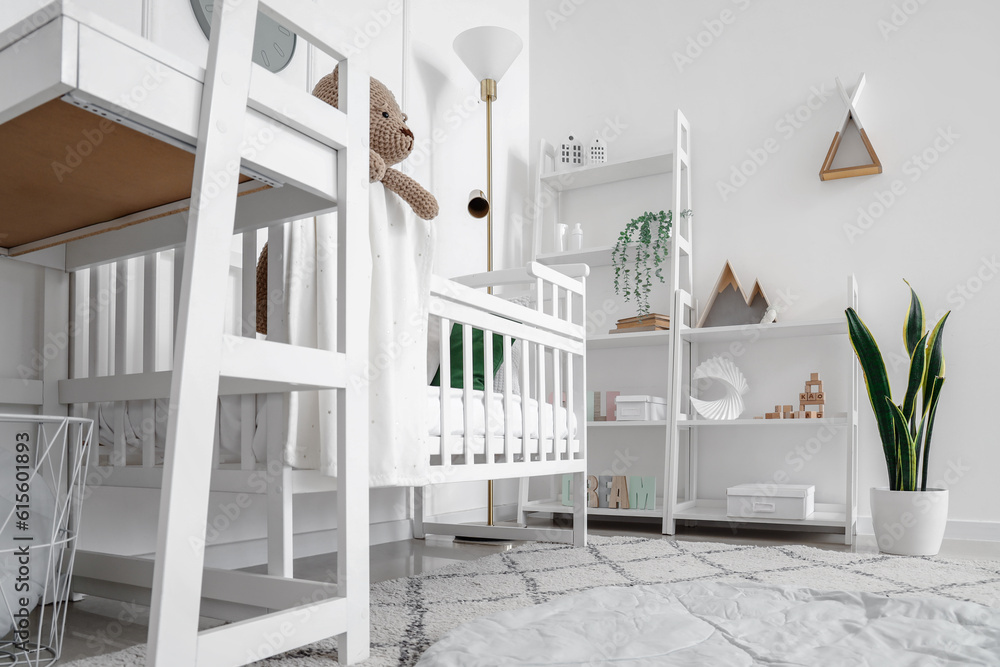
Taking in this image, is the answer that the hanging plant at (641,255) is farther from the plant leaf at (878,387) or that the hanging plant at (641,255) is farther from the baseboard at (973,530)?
the baseboard at (973,530)

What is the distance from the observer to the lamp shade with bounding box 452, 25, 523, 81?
2537 millimetres

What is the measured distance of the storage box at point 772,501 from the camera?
2217 mm

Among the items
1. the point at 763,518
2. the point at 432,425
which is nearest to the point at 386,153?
the point at 432,425

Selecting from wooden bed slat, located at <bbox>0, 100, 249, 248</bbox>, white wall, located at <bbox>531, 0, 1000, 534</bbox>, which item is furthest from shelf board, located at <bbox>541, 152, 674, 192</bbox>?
wooden bed slat, located at <bbox>0, 100, 249, 248</bbox>

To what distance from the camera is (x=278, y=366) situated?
2.85 feet

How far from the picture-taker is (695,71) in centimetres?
285

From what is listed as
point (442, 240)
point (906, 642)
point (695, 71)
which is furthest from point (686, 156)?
point (906, 642)

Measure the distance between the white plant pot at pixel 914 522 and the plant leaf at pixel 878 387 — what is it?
7cm

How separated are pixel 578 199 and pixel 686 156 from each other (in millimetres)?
494

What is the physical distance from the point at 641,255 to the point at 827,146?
73 centimetres

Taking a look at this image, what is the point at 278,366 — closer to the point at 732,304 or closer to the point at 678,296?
the point at 678,296

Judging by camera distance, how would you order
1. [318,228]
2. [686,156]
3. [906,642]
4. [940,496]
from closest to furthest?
[906,642]
[318,228]
[940,496]
[686,156]

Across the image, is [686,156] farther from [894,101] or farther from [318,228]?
[318,228]

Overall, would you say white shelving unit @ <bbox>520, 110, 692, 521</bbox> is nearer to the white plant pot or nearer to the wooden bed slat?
the white plant pot
